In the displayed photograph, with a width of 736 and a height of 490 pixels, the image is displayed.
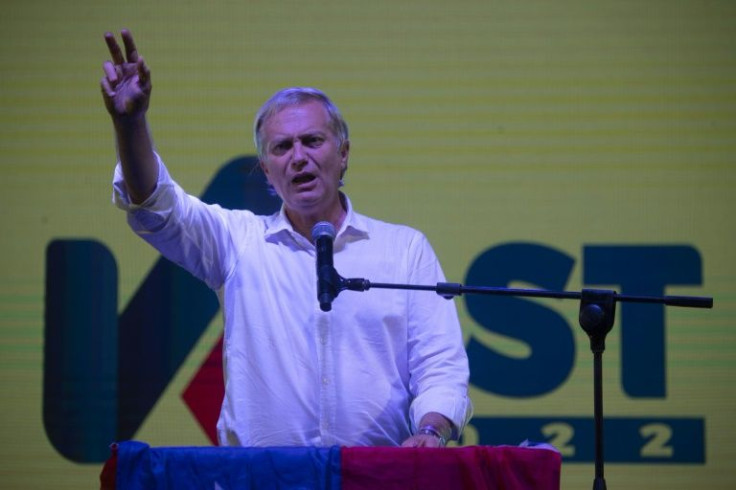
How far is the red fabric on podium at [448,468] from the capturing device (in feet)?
6.55

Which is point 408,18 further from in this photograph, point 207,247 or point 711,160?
point 207,247

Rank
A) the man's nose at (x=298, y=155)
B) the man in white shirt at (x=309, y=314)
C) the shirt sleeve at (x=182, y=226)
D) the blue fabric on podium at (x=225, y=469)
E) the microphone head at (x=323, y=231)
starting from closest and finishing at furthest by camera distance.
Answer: the blue fabric on podium at (x=225, y=469) → the microphone head at (x=323, y=231) → the shirt sleeve at (x=182, y=226) → the man in white shirt at (x=309, y=314) → the man's nose at (x=298, y=155)

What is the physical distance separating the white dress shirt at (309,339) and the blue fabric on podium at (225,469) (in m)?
0.61

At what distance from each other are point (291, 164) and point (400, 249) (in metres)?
0.41

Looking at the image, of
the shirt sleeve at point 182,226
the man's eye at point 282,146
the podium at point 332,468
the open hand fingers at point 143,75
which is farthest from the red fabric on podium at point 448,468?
the man's eye at point 282,146

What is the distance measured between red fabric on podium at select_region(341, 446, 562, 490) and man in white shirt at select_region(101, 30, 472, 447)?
0.52 m

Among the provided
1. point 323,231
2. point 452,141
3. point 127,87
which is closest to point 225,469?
point 323,231

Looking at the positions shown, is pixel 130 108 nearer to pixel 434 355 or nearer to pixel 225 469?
pixel 225 469

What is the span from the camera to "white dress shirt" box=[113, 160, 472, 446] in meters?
2.68

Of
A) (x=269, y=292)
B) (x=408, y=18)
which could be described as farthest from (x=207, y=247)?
(x=408, y=18)

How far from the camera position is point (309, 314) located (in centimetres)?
278

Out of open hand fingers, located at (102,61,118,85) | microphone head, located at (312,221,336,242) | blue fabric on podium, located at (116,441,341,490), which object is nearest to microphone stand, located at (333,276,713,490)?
microphone head, located at (312,221,336,242)

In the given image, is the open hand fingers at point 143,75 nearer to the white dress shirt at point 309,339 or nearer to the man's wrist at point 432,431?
the white dress shirt at point 309,339

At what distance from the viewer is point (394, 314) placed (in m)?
2.78
